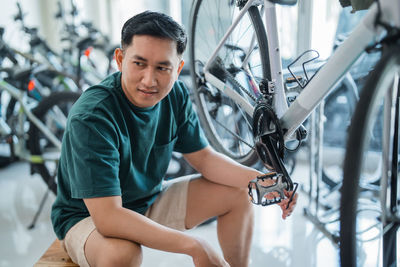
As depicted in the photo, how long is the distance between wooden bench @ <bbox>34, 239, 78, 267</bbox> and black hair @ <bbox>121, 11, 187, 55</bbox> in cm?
65

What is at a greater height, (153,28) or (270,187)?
(153,28)

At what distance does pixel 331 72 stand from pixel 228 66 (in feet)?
1.73

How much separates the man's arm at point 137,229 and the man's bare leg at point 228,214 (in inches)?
10.8

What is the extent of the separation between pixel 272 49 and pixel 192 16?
0.56 m

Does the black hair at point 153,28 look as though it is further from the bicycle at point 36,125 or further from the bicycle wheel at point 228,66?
the bicycle at point 36,125

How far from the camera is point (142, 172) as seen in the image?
1.05 metres

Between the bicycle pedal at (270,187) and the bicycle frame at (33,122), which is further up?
the bicycle pedal at (270,187)

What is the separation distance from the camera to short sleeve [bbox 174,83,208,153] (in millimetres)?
1131

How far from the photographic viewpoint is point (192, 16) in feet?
4.63

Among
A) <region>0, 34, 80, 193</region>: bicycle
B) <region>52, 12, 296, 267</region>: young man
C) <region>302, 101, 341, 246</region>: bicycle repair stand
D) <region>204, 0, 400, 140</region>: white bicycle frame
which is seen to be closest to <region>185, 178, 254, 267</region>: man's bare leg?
<region>52, 12, 296, 267</region>: young man

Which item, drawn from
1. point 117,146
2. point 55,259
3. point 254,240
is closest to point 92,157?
point 117,146

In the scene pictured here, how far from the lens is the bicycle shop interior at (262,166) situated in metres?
1.44

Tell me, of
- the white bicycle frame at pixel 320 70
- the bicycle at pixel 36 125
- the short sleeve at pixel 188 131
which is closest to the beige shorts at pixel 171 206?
the short sleeve at pixel 188 131

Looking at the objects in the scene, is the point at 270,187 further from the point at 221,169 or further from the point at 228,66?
the point at 228,66
